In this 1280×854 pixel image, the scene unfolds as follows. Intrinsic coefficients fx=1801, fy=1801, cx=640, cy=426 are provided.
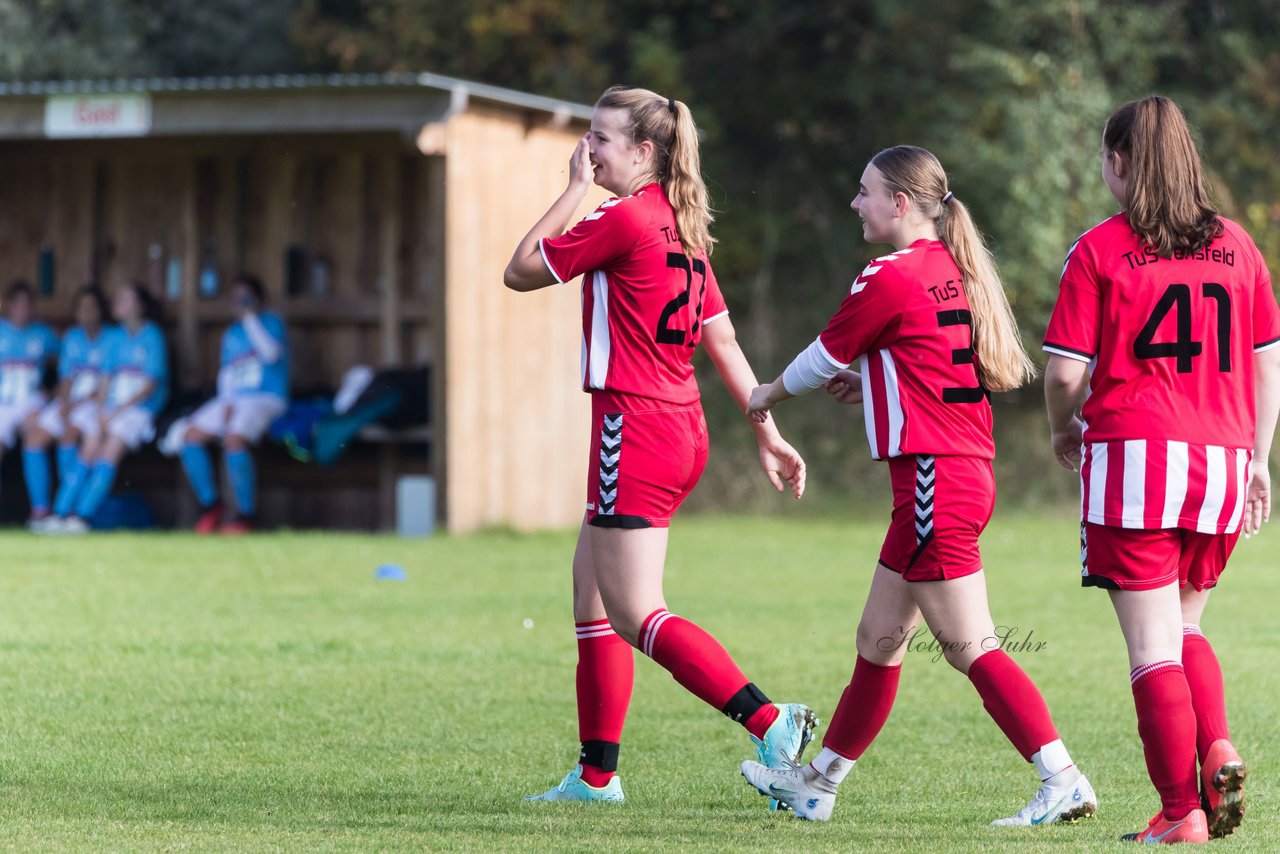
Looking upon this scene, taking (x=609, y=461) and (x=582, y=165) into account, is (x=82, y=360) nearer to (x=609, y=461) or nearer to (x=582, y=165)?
(x=582, y=165)

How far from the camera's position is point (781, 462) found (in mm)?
5172

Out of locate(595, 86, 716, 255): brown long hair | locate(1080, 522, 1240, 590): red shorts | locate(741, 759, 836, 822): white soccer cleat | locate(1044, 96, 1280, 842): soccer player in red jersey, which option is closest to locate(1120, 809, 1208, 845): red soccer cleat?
locate(1044, 96, 1280, 842): soccer player in red jersey

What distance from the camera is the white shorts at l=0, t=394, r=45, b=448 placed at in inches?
593

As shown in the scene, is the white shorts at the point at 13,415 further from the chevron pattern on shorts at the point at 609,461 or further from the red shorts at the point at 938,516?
the red shorts at the point at 938,516

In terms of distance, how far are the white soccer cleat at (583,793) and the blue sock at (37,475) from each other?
35.8 ft

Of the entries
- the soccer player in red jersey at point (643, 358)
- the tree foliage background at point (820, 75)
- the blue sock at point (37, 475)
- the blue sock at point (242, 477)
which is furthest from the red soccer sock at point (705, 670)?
the tree foliage background at point (820, 75)

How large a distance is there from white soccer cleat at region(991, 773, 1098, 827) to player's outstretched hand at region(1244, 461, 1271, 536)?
0.79 m

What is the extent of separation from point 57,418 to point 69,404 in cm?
16

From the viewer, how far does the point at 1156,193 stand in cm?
441

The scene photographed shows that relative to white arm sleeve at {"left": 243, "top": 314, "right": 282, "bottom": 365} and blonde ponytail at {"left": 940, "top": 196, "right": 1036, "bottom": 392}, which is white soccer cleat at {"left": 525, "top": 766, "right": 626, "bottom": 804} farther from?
white arm sleeve at {"left": 243, "top": 314, "right": 282, "bottom": 365}

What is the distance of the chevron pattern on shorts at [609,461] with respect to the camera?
488cm

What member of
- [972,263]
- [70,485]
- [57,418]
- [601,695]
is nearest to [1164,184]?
[972,263]

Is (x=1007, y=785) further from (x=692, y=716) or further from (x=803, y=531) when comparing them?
(x=803, y=531)

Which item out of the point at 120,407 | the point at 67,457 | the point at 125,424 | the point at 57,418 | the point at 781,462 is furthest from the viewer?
the point at 57,418
